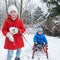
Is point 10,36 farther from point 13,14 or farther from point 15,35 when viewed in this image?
point 13,14

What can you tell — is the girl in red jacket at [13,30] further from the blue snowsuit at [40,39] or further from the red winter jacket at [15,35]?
the blue snowsuit at [40,39]

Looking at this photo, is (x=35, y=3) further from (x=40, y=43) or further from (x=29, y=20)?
(x=40, y=43)

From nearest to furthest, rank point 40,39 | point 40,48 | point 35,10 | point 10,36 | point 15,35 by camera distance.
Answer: point 10,36 → point 15,35 → point 40,39 → point 40,48 → point 35,10


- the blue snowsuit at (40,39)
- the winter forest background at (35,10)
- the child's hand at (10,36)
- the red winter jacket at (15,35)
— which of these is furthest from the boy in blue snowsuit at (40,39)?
the winter forest background at (35,10)

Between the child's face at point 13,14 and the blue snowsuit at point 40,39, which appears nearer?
the child's face at point 13,14

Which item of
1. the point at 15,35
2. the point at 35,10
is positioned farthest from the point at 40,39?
the point at 35,10

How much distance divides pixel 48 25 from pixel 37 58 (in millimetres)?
3550

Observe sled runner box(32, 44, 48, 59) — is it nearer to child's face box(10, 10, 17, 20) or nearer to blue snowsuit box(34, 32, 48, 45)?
blue snowsuit box(34, 32, 48, 45)

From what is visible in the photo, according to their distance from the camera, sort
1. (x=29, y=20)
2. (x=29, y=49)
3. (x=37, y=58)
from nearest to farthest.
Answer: (x=37, y=58), (x=29, y=49), (x=29, y=20)

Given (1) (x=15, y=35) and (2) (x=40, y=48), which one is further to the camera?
(2) (x=40, y=48)

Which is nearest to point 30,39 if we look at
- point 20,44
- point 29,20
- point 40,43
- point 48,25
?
point 48,25

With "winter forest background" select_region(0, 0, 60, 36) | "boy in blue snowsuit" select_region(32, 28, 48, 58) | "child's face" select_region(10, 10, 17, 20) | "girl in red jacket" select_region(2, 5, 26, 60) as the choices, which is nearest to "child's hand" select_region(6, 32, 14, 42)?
"girl in red jacket" select_region(2, 5, 26, 60)

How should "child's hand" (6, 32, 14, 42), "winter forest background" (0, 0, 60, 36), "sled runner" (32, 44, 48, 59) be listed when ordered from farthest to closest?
"winter forest background" (0, 0, 60, 36), "sled runner" (32, 44, 48, 59), "child's hand" (6, 32, 14, 42)

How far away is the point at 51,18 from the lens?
1002 centimetres
